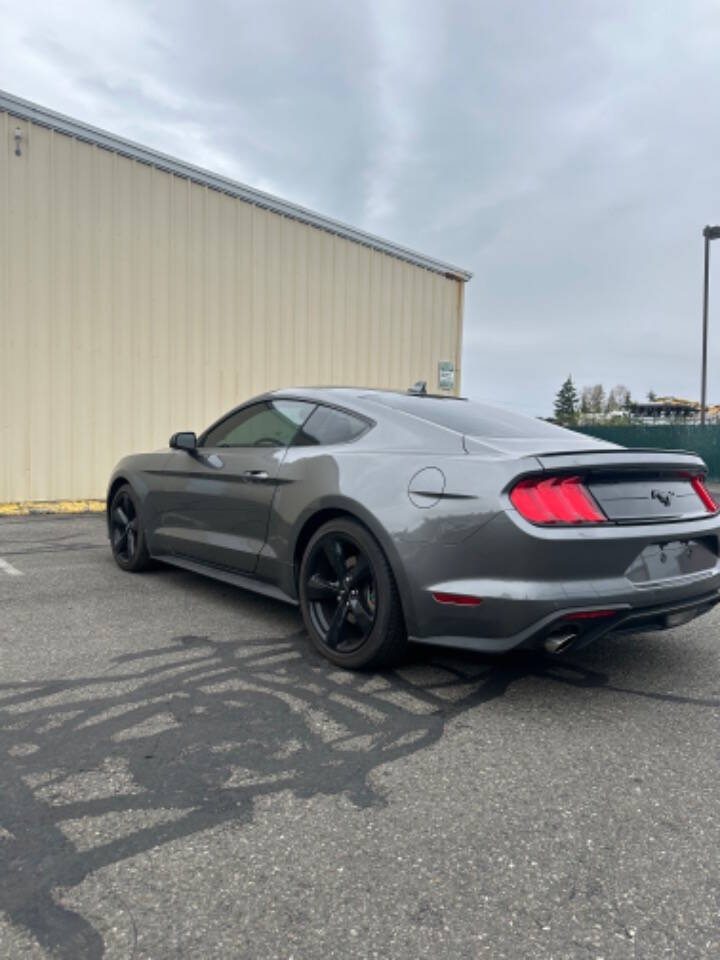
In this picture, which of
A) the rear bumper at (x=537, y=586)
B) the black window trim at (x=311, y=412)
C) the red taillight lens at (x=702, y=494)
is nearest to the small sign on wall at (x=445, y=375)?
the black window trim at (x=311, y=412)

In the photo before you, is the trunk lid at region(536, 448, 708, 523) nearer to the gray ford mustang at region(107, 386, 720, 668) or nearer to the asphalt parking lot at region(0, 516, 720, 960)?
the gray ford mustang at region(107, 386, 720, 668)

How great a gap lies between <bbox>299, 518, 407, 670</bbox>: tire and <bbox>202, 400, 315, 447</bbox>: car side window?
0.79 metres

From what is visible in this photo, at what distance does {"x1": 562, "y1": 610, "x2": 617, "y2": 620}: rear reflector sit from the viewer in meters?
2.76

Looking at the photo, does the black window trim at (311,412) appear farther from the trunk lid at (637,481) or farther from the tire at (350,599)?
the trunk lid at (637,481)

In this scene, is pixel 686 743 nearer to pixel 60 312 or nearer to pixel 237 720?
pixel 237 720

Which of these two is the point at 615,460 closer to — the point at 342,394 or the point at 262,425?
the point at 342,394

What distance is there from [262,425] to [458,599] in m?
1.88

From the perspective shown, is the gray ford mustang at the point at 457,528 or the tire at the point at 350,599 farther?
the tire at the point at 350,599

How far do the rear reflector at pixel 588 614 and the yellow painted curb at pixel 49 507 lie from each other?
757 centimetres

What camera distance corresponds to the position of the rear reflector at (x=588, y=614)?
2.76m

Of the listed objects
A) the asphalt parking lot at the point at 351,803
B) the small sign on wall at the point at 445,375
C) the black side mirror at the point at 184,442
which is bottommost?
the asphalt parking lot at the point at 351,803

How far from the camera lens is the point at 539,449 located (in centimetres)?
Answer: 307

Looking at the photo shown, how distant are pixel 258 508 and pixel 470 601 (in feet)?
4.94

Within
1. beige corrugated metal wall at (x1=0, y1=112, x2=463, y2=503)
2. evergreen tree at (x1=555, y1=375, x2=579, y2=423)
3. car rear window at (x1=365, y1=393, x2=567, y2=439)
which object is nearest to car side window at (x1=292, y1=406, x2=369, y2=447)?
car rear window at (x1=365, y1=393, x2=567, y2=439)
